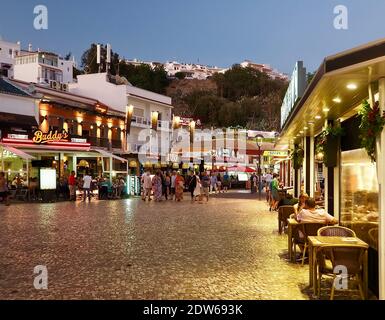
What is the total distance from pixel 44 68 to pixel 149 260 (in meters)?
61.4

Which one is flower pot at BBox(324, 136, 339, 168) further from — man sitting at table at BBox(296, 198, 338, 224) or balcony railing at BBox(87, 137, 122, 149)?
balcony railing at BBox(87, 137, 122, 149)

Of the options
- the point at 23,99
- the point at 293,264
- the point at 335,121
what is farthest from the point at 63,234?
the point at 23,99

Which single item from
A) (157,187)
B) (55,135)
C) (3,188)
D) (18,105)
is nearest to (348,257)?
(3,188)

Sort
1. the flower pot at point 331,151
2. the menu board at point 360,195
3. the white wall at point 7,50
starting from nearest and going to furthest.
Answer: the menu board at point 360,195 < the flower pot at point 331,151 < the white wall at point 7,50

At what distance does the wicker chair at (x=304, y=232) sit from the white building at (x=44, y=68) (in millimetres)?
44444

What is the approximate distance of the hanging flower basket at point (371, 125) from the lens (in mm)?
5785

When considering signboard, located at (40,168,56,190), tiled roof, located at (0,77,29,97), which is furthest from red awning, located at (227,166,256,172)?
signboard, located at (40,168,56,190)

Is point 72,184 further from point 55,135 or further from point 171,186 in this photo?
point 171,186

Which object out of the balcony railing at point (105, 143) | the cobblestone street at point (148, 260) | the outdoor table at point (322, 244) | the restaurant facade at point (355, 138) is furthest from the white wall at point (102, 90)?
the outdoor table at point (322, 244)

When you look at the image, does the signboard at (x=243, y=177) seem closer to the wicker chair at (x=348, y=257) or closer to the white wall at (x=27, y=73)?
the white wall at (x=27, y=73)

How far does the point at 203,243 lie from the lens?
10.5 meters

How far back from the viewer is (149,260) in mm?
8508

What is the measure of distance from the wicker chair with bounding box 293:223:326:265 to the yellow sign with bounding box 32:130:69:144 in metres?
20.9
